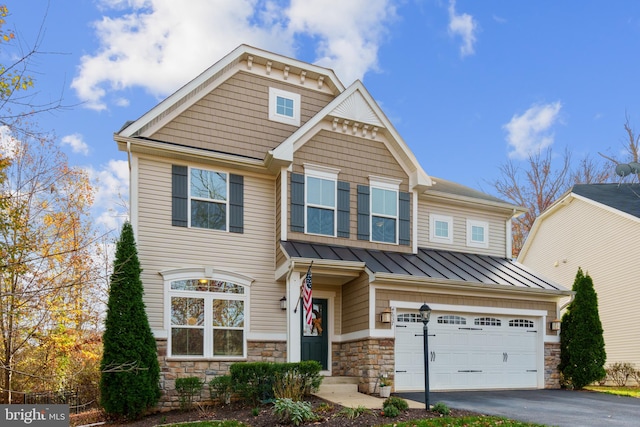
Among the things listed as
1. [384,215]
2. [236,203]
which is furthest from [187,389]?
[384,215]

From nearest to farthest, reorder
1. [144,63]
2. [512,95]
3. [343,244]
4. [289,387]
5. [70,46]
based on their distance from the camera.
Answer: [70,46]
[289,387]
[343,244]
[144,63]
[512,95]

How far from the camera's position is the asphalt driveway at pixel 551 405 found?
9477mm

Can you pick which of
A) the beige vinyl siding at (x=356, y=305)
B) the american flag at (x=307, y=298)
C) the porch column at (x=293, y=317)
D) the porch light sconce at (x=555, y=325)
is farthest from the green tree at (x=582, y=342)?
the american flag at (x=307, y=298)

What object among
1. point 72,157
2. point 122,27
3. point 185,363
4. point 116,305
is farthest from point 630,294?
point 72,157

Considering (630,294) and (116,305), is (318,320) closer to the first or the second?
(116,305)

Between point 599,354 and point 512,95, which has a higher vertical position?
point 512,95

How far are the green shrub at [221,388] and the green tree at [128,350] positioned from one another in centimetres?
111

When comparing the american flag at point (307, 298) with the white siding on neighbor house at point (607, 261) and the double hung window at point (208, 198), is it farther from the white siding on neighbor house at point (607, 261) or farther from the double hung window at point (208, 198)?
the white siding on neighbor house at point (607, 261)

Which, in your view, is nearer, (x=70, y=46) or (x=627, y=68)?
(x=70, y=46)

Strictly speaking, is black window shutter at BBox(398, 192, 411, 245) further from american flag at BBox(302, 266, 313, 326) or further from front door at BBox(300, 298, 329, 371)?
american flag at BBox(302, 266, 313, 326)

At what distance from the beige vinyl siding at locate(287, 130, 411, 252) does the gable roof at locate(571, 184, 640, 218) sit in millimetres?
9016

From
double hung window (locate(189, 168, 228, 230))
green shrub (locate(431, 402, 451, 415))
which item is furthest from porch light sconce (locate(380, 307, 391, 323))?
double hung window (locate(189, 168, 228, 230))

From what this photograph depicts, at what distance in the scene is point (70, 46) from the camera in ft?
21.5

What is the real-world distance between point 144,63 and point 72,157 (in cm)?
657
